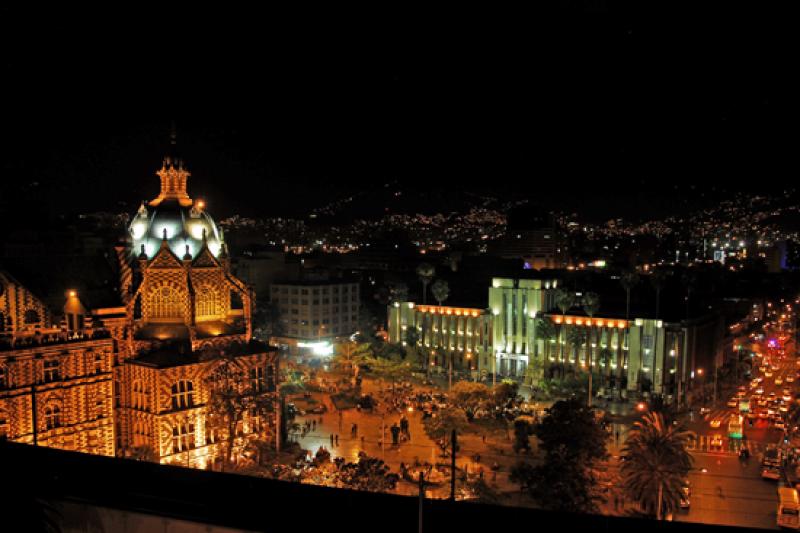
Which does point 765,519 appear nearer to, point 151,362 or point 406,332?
point 151,362

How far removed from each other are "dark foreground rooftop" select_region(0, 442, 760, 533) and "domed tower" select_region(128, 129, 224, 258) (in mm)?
32390

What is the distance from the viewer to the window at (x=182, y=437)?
155 ft

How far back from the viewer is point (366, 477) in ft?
127

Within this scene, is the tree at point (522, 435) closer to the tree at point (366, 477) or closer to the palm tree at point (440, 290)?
the tree at point (366, 477)

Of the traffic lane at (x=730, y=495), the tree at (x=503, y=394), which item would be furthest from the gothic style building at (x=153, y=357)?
the traffic lane at (x=730, y=495)

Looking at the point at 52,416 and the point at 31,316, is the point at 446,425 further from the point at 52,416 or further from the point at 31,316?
the point at 31,316

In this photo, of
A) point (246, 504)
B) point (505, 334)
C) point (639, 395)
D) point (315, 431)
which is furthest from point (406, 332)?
point (246, 504)

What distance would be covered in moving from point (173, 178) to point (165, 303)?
10308 millimetres

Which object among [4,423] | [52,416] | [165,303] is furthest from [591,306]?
[4,423]

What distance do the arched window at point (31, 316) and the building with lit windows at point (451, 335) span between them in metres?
50.4

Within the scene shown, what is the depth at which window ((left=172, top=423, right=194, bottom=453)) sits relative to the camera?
4719 centimetres

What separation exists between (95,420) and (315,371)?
35529 millimetres

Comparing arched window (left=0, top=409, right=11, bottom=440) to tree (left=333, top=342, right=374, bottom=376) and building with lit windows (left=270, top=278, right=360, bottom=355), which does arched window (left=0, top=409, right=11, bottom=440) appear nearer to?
tree (left=333, top=342, right=374, bottom=376)

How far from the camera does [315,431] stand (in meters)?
59.2
